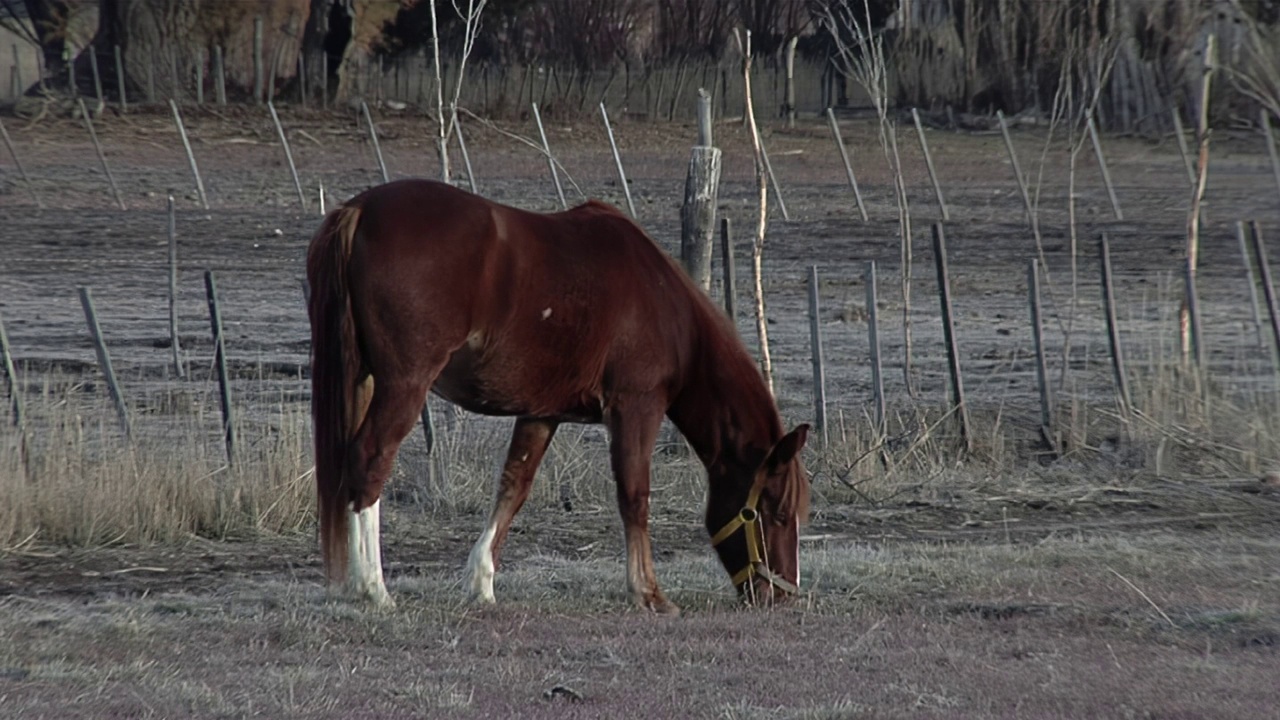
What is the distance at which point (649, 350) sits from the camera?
7062 mm

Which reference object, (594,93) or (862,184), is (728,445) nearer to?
(862,184)

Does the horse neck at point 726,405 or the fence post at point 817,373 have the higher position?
the horse neck at point 726,405

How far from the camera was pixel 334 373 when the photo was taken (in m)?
6.61

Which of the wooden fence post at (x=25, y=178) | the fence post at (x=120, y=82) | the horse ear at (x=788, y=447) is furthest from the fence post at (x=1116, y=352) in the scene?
the fence post at (x=120, y=82)

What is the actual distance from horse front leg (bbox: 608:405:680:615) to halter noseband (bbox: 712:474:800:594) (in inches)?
13.8

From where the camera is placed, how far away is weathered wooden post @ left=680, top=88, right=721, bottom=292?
1021cm

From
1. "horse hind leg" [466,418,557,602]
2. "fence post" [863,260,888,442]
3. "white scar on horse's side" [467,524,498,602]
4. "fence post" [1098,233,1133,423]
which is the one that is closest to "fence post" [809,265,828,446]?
"fence post" [863,260,888,442]

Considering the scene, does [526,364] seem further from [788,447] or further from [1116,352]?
[1116,352]

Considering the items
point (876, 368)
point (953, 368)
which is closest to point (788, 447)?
point (876, 368)

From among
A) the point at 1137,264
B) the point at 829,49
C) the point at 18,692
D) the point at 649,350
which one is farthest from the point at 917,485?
the point at 829,49

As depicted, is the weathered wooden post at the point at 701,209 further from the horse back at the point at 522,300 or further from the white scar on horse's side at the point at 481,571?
the white scar on horse's side at the point at 481,571

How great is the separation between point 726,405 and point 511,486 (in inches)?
39.8

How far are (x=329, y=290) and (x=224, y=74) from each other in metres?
25.3

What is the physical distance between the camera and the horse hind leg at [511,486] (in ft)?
23.2
